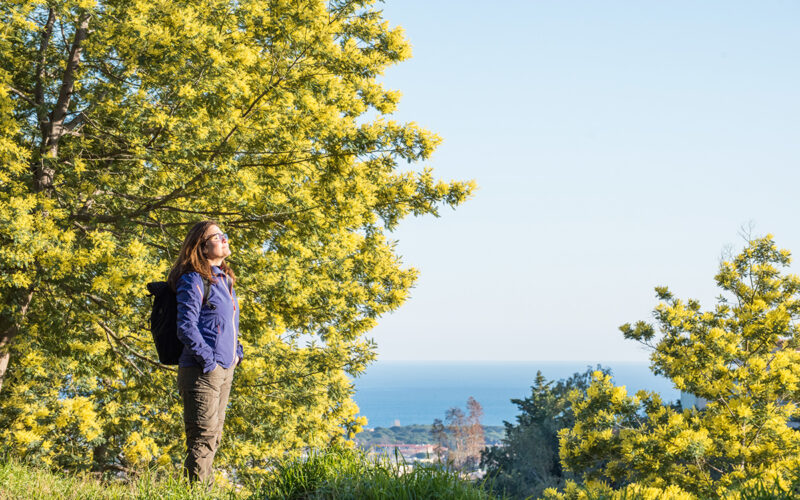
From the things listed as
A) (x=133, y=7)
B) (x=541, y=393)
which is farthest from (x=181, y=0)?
(x=541, y=393)

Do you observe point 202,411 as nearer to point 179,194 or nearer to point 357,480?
point 357,480

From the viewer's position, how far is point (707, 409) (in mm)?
11648

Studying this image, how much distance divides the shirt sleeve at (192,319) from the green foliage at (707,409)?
784cm

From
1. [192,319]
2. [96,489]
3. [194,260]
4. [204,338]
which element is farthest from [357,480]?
[96,489]

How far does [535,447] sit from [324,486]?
128 ft

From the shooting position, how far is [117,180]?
763 centimetres

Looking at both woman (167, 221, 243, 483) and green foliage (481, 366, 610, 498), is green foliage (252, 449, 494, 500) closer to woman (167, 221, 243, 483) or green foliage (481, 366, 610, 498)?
woman (167, 221, 243, 483)

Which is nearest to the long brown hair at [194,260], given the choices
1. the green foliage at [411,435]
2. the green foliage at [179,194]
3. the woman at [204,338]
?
the woman at [204,338]

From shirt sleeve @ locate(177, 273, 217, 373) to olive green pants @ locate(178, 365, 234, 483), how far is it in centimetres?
12

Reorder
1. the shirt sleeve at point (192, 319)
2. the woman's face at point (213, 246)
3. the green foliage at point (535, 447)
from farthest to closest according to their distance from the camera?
the green foliage at point (535, 447) < the woman's face at point (213, 246) < the shirt sleeve at point (192, 319)

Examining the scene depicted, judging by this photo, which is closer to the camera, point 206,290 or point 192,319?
point 192,319

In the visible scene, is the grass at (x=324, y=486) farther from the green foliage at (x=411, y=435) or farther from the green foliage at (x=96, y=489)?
Result: the green foliage at (x=411, y=435)

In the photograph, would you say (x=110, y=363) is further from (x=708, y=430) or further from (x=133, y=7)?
(x=708, y=430)

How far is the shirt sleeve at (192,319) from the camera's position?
4305 millimetres
